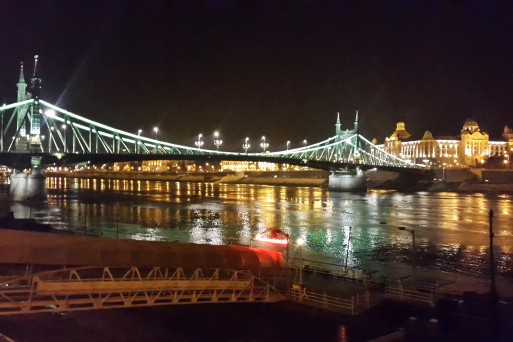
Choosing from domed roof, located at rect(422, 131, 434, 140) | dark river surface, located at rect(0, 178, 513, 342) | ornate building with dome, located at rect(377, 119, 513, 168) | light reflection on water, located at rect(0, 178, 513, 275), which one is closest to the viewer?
dark river surface, located at rect(0, 178, 513, 342)

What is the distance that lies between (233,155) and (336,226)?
2549cm

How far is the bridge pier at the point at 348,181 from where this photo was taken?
69.2m

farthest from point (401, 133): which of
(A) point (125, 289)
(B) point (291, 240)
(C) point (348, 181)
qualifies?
(A) point (125, 289)

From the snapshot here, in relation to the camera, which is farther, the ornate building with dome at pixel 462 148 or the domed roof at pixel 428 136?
the domed roof at pixel 428 136

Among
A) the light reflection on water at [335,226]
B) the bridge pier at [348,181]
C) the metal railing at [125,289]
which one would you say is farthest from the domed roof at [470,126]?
the metal railing at [125,289]

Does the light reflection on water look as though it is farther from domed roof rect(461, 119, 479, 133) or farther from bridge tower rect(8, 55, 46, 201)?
domed roof rect(461, 119, 479, 133)

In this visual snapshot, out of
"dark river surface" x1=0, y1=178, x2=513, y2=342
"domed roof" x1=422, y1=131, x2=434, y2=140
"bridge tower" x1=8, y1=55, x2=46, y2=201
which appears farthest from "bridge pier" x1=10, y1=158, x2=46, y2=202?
"domed roof" x1=422, y1=131, x2=434, y2=140

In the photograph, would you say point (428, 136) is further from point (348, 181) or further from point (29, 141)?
point (29, 141)

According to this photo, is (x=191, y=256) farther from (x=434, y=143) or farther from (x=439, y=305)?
(x=434, y=143)

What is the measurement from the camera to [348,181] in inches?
2749

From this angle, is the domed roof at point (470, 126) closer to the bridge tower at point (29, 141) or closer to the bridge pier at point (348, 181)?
the bridge pier at point (348, 181)

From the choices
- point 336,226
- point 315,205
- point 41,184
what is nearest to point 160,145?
point 41,184

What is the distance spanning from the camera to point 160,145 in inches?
2387

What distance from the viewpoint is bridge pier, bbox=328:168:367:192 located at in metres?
69.2
